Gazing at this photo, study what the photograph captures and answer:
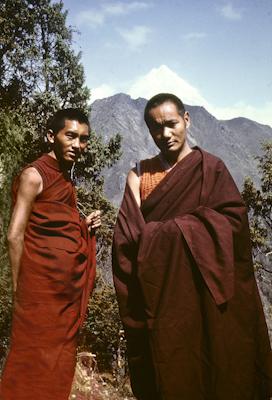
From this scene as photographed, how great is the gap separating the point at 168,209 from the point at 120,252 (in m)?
0.38

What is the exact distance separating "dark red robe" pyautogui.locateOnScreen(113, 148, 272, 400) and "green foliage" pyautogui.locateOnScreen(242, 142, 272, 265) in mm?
14247

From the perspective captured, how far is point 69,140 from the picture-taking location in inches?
105

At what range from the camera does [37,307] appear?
95.2 inches

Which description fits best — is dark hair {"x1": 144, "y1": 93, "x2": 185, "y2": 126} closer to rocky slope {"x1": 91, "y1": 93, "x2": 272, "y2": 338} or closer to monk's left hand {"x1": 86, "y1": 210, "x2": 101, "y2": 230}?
monk's left hand {"x1": 86, "y1": 210, "x2": 101, "y2": 230}

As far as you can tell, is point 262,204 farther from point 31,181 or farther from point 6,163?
point 31,181

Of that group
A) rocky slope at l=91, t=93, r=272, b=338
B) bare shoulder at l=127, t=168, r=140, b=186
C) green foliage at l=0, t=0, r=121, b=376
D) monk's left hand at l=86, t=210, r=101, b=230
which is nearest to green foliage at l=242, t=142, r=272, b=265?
green foliage at l=0, t=0, r=121, b=376

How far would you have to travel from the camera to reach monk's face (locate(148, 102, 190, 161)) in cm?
241

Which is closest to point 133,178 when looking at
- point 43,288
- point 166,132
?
point 166,132

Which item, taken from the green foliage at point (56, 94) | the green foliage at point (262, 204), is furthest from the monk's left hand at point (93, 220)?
the green foliage at point (262, 204)

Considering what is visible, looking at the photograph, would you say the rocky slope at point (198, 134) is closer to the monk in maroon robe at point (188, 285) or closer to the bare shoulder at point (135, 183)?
the bare shoulder at point (135, 183)

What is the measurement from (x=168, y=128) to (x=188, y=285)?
949mm

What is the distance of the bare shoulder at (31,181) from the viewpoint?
8.02ft

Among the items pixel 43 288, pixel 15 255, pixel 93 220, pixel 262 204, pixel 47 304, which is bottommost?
pixel 47 304

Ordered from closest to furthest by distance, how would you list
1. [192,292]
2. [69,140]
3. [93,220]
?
[192,292]
[69,140]
[93,220]
